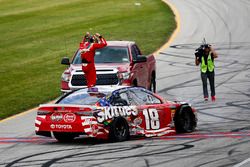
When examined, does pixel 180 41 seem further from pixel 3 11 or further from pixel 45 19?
pixel 3 11

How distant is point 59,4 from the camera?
181ft

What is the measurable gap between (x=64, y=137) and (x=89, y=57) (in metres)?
5.15

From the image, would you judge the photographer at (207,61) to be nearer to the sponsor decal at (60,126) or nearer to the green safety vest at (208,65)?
the green safety vest at (208,65)

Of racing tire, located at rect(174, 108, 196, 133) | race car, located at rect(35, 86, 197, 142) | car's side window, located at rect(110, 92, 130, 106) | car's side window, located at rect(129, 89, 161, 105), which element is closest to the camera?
race car, located at rect(35, 86, 197, 142)

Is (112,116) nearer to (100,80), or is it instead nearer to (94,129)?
(94,129)

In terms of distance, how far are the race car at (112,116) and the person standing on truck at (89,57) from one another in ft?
12.8

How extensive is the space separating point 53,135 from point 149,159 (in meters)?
3.55

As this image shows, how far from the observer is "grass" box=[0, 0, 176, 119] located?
99.6 feet

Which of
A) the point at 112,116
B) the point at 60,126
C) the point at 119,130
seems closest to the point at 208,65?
the point at 119,130

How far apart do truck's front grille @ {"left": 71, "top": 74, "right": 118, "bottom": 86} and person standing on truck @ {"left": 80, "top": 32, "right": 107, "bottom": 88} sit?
1.84ft

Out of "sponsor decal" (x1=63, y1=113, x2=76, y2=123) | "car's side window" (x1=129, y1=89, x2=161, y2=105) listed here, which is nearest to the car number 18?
"car's side window" (x1=129, y1=89, x2=161, y2=105)

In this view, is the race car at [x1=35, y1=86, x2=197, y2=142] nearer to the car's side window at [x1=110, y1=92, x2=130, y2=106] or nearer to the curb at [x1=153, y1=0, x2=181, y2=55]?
the car's side window at [x1=110, y1=92, x2=130, y2=106]

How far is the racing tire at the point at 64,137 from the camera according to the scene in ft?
62.2

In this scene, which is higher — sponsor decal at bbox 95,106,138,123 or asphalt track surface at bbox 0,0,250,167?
sponsor decal at bbox 95,106,138,123
